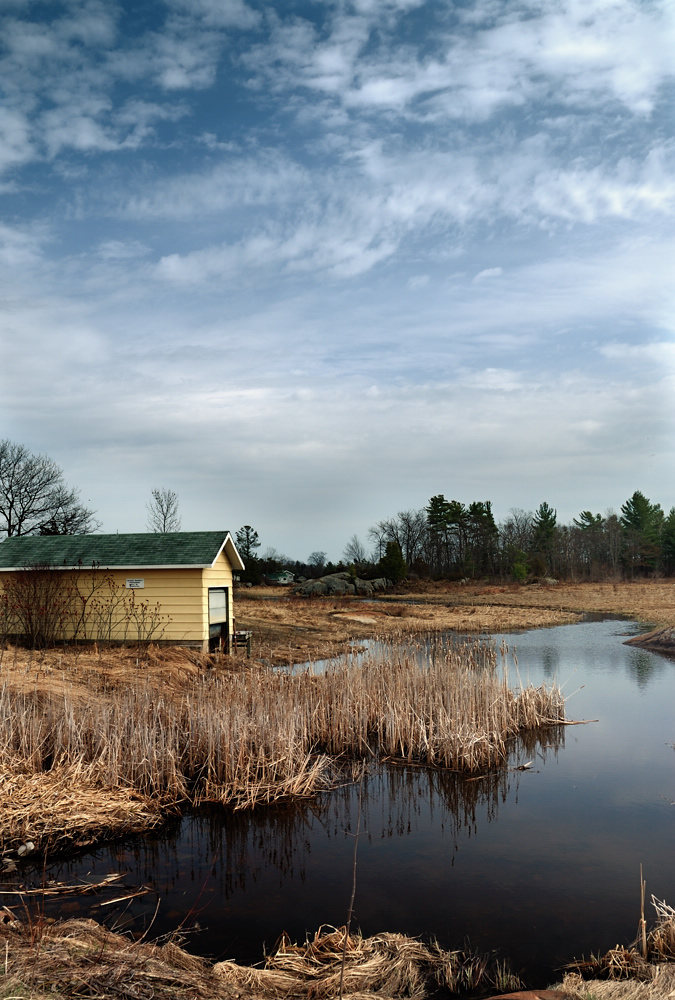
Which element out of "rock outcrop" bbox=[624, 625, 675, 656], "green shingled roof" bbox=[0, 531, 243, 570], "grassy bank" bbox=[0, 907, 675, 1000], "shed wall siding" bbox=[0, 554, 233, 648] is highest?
"green shingled roof" bbox=[0, 531, 243, 570]

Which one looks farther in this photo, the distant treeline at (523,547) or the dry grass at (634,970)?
the distant treeline at (523,547)

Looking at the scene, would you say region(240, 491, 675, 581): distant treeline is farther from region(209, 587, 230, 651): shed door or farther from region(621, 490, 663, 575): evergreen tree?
region(209, 587, 230, 651): shed door

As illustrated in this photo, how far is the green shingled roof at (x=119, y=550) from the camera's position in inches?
609

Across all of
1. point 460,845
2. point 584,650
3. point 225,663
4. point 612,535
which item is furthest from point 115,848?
point 612,535

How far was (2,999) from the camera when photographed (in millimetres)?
3217

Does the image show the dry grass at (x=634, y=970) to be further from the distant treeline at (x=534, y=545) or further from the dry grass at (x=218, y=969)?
the distant treeline at (x=534, y=545)

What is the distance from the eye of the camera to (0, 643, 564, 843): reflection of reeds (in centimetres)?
750

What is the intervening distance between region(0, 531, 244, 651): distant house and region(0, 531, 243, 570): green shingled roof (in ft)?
0.07

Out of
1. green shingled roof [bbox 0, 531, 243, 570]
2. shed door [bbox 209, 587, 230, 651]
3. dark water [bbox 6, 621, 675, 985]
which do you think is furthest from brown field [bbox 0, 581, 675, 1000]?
green shingled roof [bbox 0, 531, 243, 570]

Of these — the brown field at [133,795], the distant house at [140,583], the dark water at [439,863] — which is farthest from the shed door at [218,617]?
the dark water at [439,863]

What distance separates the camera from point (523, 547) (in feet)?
237

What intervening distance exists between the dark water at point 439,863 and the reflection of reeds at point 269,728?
375 millimetres

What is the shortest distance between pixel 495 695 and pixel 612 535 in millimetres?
59963

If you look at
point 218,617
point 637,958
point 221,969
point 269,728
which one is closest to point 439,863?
point 637,958
